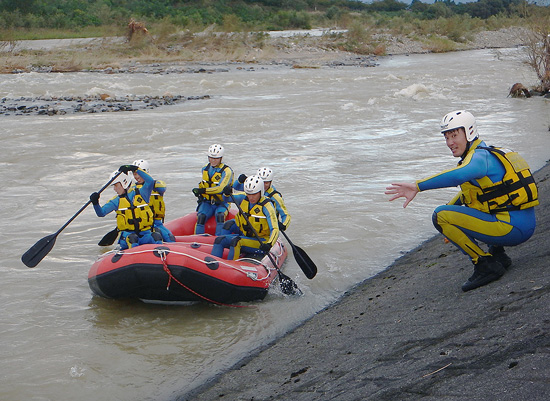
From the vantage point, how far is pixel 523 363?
332 centimetres

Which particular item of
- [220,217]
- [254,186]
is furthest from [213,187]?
[254,186]

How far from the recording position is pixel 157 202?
780 centimetres

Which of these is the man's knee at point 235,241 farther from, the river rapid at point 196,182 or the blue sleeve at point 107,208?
the blue sleeve at point 107,208

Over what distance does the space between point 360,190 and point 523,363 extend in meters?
7.81

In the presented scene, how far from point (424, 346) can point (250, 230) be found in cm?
332

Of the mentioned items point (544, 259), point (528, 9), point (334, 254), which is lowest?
point (334, 254)

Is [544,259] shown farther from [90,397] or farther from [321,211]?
[321,211]

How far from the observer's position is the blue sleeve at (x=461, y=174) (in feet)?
14.5

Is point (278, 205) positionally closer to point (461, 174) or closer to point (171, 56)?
point (461, 174)

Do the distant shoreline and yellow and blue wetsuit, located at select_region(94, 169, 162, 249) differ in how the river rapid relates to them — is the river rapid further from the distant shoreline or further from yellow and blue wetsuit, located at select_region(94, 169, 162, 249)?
the distant shoreline

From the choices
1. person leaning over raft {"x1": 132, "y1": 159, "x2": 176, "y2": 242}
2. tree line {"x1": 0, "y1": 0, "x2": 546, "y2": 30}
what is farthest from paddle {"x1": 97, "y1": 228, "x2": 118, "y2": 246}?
tree line {"x1": 0, "y1": 0, "x2": 546, "y2": 30}

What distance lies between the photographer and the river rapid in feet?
18.7

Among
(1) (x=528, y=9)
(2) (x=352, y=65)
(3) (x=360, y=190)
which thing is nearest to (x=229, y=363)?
(3) (x=360, y=190)

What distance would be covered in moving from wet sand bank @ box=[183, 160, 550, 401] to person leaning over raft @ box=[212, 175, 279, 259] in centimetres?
117
